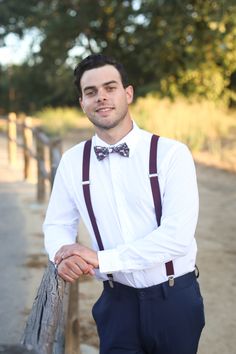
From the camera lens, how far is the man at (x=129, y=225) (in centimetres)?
183

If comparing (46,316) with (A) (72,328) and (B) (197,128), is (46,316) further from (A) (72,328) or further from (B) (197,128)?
(B) (197,128)

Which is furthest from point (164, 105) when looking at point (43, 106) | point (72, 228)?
point (43, 106)

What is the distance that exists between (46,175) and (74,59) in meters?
16.2

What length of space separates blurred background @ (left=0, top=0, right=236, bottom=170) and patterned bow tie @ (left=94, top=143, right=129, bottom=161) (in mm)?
8635

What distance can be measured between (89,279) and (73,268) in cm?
282

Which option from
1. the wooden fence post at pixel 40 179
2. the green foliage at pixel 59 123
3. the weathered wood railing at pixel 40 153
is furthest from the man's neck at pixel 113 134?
the green foliage at pixel 59 123

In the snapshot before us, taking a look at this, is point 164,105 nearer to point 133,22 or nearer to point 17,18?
point 133,22

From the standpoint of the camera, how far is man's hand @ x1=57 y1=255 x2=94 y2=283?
1.83 meters

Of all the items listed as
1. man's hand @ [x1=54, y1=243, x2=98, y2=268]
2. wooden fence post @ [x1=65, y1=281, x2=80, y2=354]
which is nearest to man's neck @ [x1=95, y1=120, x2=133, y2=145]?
man's hand @ [x1=54, y1=243, x2=98, y2=268]

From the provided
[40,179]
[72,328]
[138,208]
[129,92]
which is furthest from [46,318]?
[40,179]

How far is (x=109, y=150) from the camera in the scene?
6.32 feet

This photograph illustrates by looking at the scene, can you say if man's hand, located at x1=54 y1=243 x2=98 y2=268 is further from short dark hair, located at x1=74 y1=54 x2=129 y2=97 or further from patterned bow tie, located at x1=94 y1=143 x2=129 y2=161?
short dark hair, located at x1=74 y1=54 x2=129 y2=97

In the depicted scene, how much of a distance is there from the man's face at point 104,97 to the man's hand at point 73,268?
1.68ft

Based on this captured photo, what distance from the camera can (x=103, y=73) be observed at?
1.96 metres
